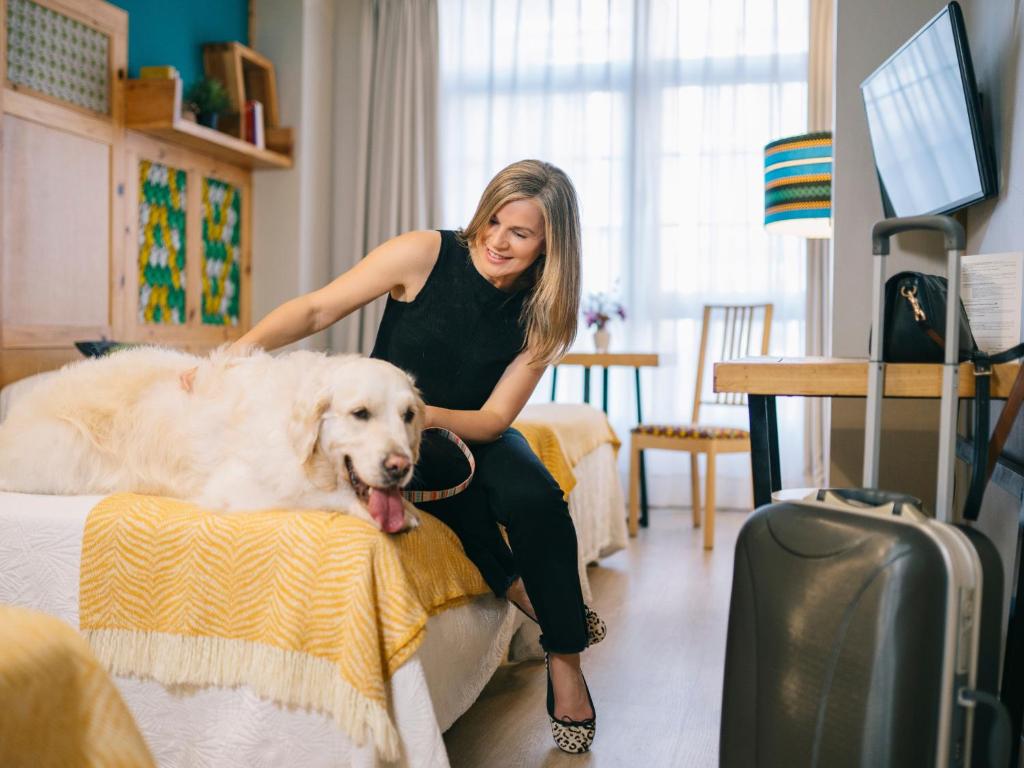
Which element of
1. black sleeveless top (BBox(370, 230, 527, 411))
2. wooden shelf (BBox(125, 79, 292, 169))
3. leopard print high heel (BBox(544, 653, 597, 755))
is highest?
wooden shelf (BBox(125, 79, 292, 169))

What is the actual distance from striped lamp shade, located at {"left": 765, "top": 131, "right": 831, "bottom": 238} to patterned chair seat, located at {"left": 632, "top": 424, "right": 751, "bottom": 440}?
111cm

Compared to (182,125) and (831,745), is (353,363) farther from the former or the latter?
(182,125)

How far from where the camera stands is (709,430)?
408 centimetres

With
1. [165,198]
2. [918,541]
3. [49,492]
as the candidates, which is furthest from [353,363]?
[165,198]

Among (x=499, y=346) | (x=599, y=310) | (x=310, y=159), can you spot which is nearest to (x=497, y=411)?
(x=499, y=346)

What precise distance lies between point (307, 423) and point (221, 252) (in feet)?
11.5

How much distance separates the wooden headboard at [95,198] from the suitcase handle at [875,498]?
10.1ft

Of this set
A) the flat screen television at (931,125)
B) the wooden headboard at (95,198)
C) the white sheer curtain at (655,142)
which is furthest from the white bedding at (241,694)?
the white sheer curtain at (655,142)

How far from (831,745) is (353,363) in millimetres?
972

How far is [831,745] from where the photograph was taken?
48.6 inches

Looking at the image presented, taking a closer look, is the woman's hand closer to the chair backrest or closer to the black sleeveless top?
the black sleeveless top

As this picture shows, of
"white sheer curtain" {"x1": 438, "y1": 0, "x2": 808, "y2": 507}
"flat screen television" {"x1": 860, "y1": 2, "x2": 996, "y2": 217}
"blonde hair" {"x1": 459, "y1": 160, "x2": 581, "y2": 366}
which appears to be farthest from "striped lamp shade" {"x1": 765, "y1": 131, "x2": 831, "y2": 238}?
"white sheer curtain" {"x1": 438, "y1": 0, "x2": 808, "y2": 507}

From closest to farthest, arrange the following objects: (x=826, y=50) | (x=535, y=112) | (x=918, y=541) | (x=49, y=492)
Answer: (x=918, y=541)
(x=49, y=492)
(x=826, y=50)
(x=535, y=112)

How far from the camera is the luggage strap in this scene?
1473 millimetres
